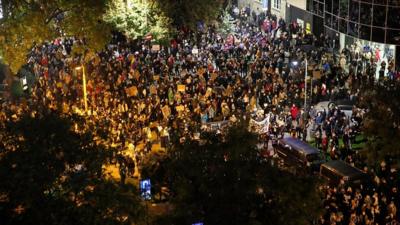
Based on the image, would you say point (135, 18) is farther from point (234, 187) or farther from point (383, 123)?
point (234, 187)

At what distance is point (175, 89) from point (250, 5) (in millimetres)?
26757

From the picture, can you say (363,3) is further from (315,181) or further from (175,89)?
(315,181)

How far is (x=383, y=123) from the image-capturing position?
22453 mm

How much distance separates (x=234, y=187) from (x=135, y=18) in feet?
91.1

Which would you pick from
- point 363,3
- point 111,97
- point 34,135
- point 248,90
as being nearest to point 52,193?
point 34,135

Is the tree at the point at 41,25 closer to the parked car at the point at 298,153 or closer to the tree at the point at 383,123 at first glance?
the parked car at the point at 298,153

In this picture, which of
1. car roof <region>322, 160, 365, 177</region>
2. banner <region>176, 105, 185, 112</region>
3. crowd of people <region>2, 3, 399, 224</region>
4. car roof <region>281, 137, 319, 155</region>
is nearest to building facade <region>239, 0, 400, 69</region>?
crowd of people <region>2, 3, 399, 224</region>

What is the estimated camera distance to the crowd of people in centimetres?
2323

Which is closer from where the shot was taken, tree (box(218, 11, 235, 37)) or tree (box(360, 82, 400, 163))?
tree (box(360, 82, 400, 163))

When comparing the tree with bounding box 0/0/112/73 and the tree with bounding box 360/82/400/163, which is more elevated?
the tree with bounding box 0/0/112/73

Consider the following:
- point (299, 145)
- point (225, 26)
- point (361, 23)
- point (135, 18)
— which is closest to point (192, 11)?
point (225, 26)

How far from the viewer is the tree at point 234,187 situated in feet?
47.7

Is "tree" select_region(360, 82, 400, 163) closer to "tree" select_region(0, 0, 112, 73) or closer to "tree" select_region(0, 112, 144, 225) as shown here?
"tree" select_region(0, 112, 144, 225)

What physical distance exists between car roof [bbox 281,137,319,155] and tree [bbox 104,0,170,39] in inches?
657
